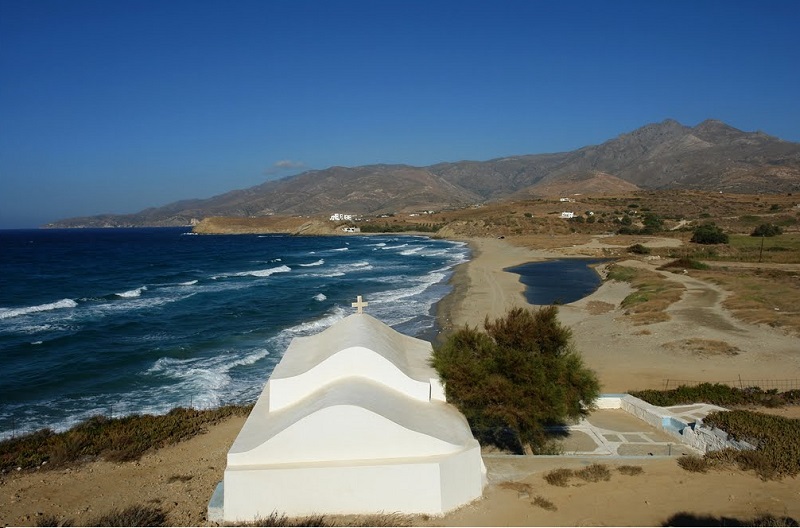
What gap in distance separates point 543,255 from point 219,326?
46671 millimetres

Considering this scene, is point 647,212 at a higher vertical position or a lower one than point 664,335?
higher

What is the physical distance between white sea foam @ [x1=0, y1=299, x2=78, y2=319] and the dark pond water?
1325 inches

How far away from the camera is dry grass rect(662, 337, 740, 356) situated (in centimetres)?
2170

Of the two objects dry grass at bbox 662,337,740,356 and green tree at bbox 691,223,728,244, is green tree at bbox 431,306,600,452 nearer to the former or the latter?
dry grass at bbox 662,337,740,356

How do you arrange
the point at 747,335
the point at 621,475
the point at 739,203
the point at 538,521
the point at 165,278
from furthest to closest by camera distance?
1. the point at 739,203
2. the point at 165,278
3. the point at 747,335
4. the point at 621,475
5. the point at 538,521

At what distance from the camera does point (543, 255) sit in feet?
215

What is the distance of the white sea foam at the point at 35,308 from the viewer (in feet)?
110

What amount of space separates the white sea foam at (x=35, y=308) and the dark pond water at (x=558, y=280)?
33.7m

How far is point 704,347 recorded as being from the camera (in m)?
22.4

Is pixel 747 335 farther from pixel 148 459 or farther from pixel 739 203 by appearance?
pixel 739 203

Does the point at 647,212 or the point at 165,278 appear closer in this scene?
the point at 165,278

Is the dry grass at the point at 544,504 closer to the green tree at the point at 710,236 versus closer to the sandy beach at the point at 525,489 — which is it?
the sandy beach at the point at 525,489

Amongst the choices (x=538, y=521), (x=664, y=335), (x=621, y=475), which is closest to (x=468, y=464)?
→ (x=538, y=521)

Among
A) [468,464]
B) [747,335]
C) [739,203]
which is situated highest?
[739,203]
